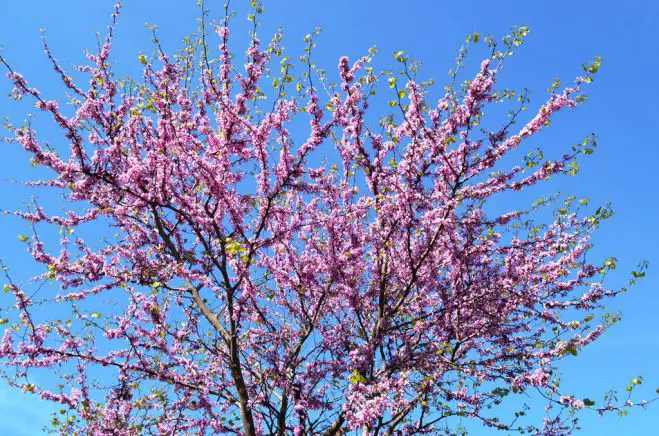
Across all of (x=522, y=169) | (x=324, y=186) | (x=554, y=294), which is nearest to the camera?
(x=522, y=169)

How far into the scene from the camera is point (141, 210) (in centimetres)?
1042

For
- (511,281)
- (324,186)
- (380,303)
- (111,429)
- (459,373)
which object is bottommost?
(111,429)

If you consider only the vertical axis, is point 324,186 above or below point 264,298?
above

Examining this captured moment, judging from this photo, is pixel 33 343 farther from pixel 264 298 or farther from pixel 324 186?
pixel 324 186

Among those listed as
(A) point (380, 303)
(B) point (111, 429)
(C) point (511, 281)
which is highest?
(C) point (511, 281)

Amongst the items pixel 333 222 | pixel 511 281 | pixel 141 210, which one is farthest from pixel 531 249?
pixel 141 210

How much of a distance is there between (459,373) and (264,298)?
4.16 meters

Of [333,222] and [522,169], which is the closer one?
[522,169]

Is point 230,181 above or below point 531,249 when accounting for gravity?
below

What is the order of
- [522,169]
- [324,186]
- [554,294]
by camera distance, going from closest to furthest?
[522,169], [324,186], [554,294]

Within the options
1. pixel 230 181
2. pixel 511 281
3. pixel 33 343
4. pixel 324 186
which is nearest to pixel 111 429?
pixel 33 343

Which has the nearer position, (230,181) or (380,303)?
(230,181)

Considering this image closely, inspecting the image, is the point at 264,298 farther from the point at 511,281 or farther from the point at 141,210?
the point at 511,281

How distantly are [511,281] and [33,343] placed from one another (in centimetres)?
890
